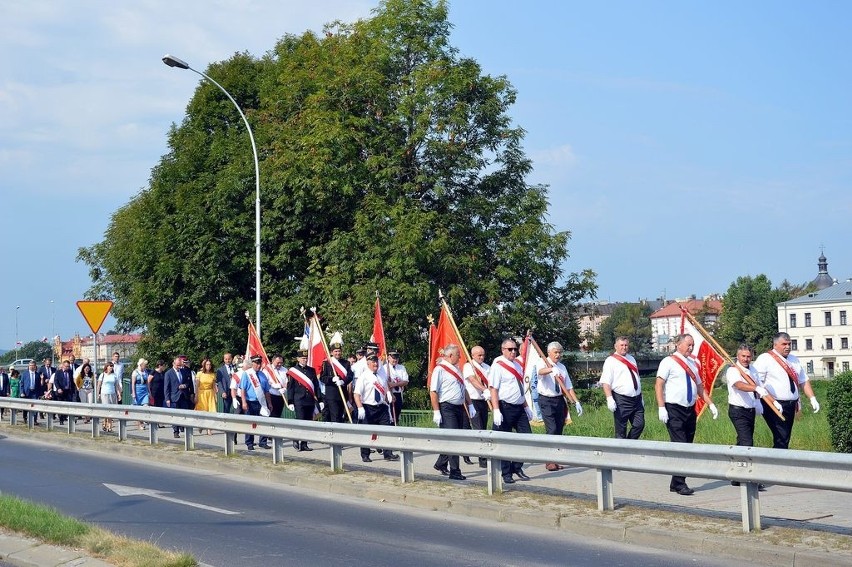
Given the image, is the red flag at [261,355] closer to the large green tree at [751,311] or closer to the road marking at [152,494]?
the road marking at [152,494]

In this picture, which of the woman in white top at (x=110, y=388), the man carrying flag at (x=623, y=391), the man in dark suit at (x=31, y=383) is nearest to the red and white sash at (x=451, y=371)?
the man carrying flag at (x=623, y=391)

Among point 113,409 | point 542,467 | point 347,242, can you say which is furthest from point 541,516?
point 347,242

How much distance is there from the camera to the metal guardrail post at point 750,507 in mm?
8797

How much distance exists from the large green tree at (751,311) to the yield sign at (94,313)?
361ft

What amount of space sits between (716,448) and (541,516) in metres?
1.85

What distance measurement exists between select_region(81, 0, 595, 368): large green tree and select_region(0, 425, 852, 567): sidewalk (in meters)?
16.7

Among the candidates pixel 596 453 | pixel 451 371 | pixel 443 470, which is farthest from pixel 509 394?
pixel 596 453

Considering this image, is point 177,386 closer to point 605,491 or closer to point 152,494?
point 152,494

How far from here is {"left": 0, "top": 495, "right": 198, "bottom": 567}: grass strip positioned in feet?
25.6

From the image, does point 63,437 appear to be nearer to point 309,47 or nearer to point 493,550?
point 493,550

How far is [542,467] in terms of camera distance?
14.5 m

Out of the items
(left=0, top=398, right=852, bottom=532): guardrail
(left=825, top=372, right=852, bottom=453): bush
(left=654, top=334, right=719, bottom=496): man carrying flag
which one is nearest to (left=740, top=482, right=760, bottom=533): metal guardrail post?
(left=0, top=398, right=852, bottom=532): guardrail

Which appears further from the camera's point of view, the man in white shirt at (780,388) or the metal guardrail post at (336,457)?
the metal guardrail post at (336,457)

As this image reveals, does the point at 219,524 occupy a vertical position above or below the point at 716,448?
below
